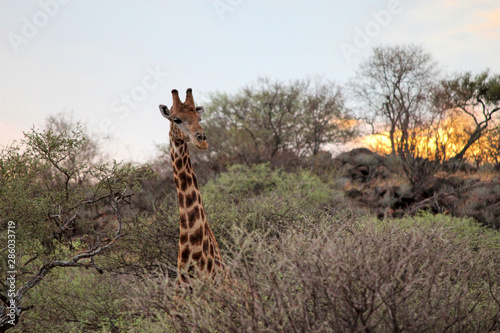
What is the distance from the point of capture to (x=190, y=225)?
4637 mm

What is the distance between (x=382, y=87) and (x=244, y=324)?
28.5 meters

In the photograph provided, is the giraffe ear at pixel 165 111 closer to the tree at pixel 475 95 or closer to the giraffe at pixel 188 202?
Result: the giraffe at pixel 188 202

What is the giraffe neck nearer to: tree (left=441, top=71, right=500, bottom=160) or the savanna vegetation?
the savanna vegetation

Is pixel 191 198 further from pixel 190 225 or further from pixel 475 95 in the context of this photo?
pixel 475 95

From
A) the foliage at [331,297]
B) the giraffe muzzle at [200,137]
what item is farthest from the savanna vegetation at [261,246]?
the giraffe muzzle at [200,137]

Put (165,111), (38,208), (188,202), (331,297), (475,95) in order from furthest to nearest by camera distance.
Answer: (475,95), (38,208), (165,111), (188,202), (331,297)

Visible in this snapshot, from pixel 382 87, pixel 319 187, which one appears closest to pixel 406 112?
pixel 382 87

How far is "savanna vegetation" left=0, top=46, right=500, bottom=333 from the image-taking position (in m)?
3.22

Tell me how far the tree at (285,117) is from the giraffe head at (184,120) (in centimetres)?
1974

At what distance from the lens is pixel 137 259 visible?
25.6 ft

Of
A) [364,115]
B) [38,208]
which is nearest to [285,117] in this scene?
[364,115]

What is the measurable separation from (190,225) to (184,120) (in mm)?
1065

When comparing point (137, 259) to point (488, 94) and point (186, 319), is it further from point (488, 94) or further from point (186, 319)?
point (488, 94)

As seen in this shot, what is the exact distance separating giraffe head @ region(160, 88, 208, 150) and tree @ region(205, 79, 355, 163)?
64.8 feet
